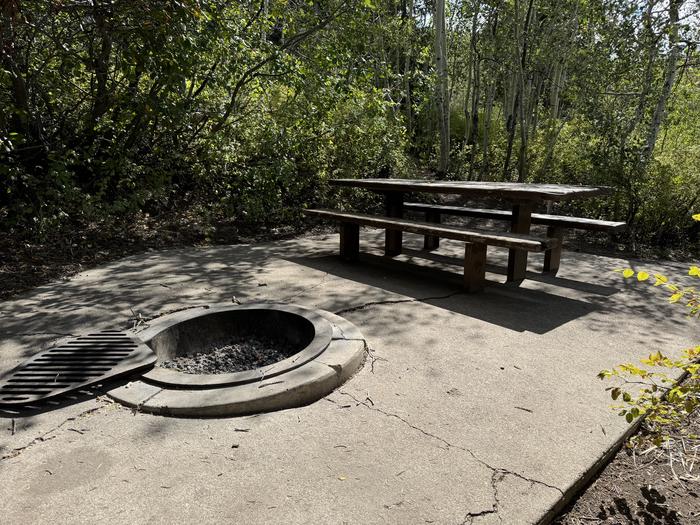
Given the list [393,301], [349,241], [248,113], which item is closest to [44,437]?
[393,301]

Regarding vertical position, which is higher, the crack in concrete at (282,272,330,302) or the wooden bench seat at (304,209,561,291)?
the wooden bench seat at (304,209,561,291)

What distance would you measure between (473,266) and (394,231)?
1.72 meters

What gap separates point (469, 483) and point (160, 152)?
645 cm

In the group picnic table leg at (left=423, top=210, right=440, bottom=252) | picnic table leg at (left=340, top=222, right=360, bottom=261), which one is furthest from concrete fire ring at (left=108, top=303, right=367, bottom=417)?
picnic table leg at (left=423, top=210, right=440, bottom=252)

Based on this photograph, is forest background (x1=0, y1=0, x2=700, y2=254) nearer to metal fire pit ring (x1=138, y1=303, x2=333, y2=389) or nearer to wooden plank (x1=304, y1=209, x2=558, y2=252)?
metal fire pit ring (x1=138, y1=303, x2=333, y2=389)

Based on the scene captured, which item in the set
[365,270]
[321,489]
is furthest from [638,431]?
[365,270]

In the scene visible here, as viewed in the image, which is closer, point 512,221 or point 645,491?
point 645,491

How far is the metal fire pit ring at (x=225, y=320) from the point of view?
2639mm

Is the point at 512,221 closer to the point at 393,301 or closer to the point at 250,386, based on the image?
the point at 393,301

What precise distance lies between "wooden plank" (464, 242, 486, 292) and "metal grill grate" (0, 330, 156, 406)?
2.86m

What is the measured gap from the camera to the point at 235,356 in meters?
3.25

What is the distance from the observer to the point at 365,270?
541cm

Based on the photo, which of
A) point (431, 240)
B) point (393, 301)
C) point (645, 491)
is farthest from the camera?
point (431, 240)

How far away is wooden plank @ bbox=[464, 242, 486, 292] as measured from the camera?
4605 mm
